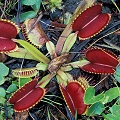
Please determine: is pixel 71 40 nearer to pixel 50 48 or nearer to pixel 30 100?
pixel 50 48

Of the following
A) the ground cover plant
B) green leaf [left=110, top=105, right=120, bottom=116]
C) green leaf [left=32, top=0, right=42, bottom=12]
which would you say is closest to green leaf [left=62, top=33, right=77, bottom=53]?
the ground cover plant

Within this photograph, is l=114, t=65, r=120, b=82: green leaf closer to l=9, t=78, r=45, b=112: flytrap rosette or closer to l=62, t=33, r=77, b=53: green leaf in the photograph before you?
l=62, t=33, r=77, b=53: green leaf

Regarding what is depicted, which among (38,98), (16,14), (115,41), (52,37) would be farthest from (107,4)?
(38,98)

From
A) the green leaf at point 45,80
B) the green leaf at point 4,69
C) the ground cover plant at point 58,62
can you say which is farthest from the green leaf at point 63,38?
the green leaf at point 4,69

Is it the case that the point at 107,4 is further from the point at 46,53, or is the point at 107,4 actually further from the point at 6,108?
the point at 6,108

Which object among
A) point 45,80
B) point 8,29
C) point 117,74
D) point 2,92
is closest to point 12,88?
point 2,92

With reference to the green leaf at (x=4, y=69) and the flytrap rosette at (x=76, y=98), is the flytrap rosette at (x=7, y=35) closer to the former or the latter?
the green leaf at (x=4, y=69)
